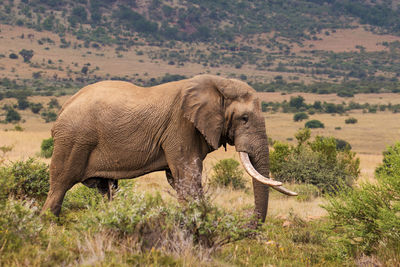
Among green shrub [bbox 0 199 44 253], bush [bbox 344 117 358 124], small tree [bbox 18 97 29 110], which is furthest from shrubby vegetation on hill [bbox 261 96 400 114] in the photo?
green shrub [bbox 0 199 44 253]

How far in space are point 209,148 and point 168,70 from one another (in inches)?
4309

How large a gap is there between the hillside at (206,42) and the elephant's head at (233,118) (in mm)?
76270

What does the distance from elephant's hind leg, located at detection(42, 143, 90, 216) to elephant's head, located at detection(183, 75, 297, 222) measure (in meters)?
1.64

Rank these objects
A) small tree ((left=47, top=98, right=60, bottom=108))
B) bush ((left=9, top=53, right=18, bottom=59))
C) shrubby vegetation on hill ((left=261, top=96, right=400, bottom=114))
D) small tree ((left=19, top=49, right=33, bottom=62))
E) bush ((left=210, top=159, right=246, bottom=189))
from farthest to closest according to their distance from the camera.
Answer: small tree ((left=19, top=49, right=33, bottom=62)) < bush ((left=9, top=53, right=18, bottom=59)) < shrubby vegetation on hill ((left=261, top=96, right=400, bottom=114)) < small tree ((left=47, top=98, right=60, bottom=108)) < bush ((left=210, top=159, right=246, bottom=189))

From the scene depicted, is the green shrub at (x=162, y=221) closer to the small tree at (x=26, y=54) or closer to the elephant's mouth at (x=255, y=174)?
the elephant's mouth at (x=255, y=174)

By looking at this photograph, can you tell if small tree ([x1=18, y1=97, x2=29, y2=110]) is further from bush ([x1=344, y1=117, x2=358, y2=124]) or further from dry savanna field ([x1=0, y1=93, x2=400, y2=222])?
bush ([x1=344, y1=117, x2=358, y2=124])

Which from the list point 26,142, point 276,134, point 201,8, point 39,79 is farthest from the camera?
point 201,8

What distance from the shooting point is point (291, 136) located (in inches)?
1667

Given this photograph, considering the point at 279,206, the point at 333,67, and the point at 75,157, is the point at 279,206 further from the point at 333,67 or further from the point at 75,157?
the point at 333,67

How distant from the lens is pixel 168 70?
116 m

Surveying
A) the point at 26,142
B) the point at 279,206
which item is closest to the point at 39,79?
the point at 26,142

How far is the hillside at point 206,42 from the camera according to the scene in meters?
104

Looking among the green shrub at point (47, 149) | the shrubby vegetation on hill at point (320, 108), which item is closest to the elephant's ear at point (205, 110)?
the green shrub at point (47, 149)

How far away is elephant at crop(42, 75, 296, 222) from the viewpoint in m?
7.38
